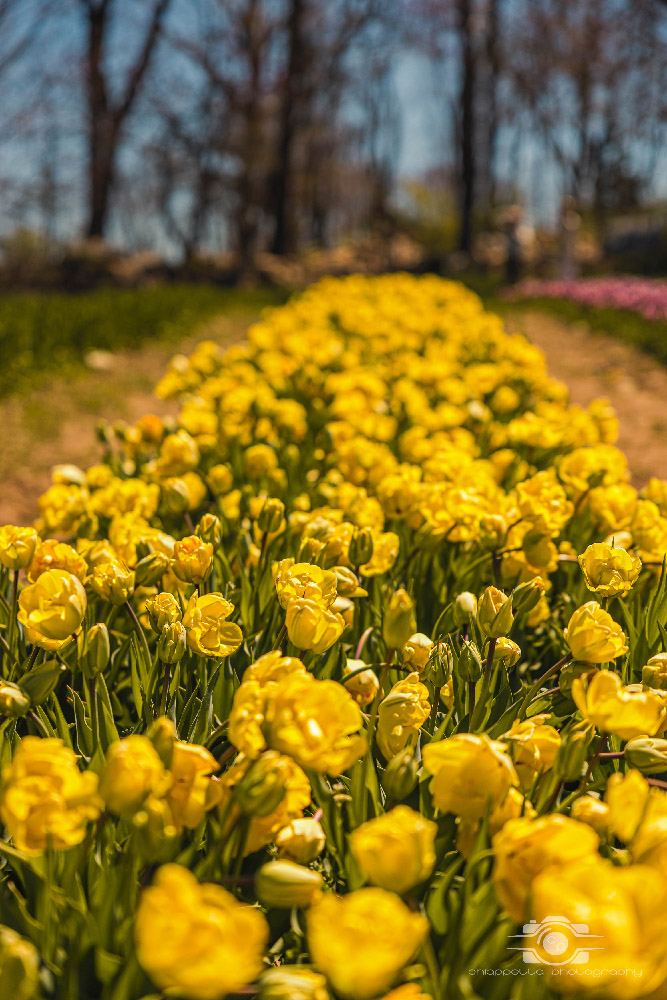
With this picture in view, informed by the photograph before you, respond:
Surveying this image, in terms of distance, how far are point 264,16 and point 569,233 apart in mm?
9770

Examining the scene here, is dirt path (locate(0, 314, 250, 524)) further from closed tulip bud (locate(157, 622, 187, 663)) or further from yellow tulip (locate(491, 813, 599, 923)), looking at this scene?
yellow tulip (locate(491, 813, 599, 923))

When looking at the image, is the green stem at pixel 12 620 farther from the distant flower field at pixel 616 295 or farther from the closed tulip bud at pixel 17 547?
the distant flower field at pixel 616 295

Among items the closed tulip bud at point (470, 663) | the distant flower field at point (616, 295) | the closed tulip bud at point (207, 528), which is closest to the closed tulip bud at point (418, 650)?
the closed tulip bud at point (470, 663)

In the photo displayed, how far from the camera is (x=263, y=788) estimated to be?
81 cm

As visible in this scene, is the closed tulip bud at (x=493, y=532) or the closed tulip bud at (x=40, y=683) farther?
the closed tulip bud at (x=493, y=532)

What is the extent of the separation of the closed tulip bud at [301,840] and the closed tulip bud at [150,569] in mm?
576

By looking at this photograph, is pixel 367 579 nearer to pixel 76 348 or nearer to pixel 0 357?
pixel 0 357

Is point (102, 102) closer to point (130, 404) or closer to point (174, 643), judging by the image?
point (130, 404)

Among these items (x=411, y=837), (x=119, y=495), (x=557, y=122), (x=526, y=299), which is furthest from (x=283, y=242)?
(x=411, y=837)

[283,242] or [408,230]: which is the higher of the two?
[408,230]

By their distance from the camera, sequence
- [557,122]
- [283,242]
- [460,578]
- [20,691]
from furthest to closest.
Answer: [557,122], [283,242], [460,578], [20,691]

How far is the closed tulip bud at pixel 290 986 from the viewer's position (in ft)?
2.23

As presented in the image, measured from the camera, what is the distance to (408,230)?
111 ft

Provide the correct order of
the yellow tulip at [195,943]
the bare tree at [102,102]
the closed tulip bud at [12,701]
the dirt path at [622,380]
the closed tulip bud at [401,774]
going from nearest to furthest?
the yellow tulip at [195,943], the closed tulip bud at [401,774], the closed tulip bud at [12,701], the dirt path at [622,380], the bare tree at [102,102]
